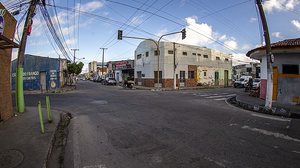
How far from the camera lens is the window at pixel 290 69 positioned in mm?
14780

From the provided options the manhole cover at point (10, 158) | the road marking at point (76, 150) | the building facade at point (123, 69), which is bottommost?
the road marking at point (76, 150)

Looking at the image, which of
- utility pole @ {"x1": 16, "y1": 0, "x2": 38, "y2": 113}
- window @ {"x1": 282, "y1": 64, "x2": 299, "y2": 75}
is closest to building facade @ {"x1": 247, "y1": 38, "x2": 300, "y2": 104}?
window @ {"x1": 282, "y1": 64, "x2": 299, "y2": 75}

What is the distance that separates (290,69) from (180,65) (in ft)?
80.5

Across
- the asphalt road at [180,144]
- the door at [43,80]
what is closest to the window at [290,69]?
the asphalt road at [180,144]

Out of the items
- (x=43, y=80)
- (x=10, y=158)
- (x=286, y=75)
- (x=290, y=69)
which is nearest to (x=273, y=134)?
(x=10, y=158)

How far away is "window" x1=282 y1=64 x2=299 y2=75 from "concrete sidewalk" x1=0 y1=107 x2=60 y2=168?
45.6ft

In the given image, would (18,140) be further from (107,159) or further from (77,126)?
(107,159)

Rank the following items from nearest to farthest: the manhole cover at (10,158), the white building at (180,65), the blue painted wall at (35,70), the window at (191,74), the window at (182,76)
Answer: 1. the manhole cover at (10,158)
2. the blue painted wall at (35,70)
3. the white building at (180,65)
4. the window at (182,76)
5. the window at (191,74)

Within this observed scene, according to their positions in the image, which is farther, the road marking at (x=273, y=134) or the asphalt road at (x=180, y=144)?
the road marking at (x=273, y=134)


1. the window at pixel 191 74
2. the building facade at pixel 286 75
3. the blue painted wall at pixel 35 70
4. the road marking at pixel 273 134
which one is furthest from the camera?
the window at pixel 191 74

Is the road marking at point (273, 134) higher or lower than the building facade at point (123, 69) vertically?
lower

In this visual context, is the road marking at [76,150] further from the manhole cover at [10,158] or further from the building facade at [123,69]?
the building facade at [123,69]

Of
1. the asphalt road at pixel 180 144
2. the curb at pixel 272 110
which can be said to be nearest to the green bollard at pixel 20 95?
the asphalt road at pixel 180 144

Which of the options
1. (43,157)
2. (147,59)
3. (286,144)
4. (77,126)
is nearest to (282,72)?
(286,144)
